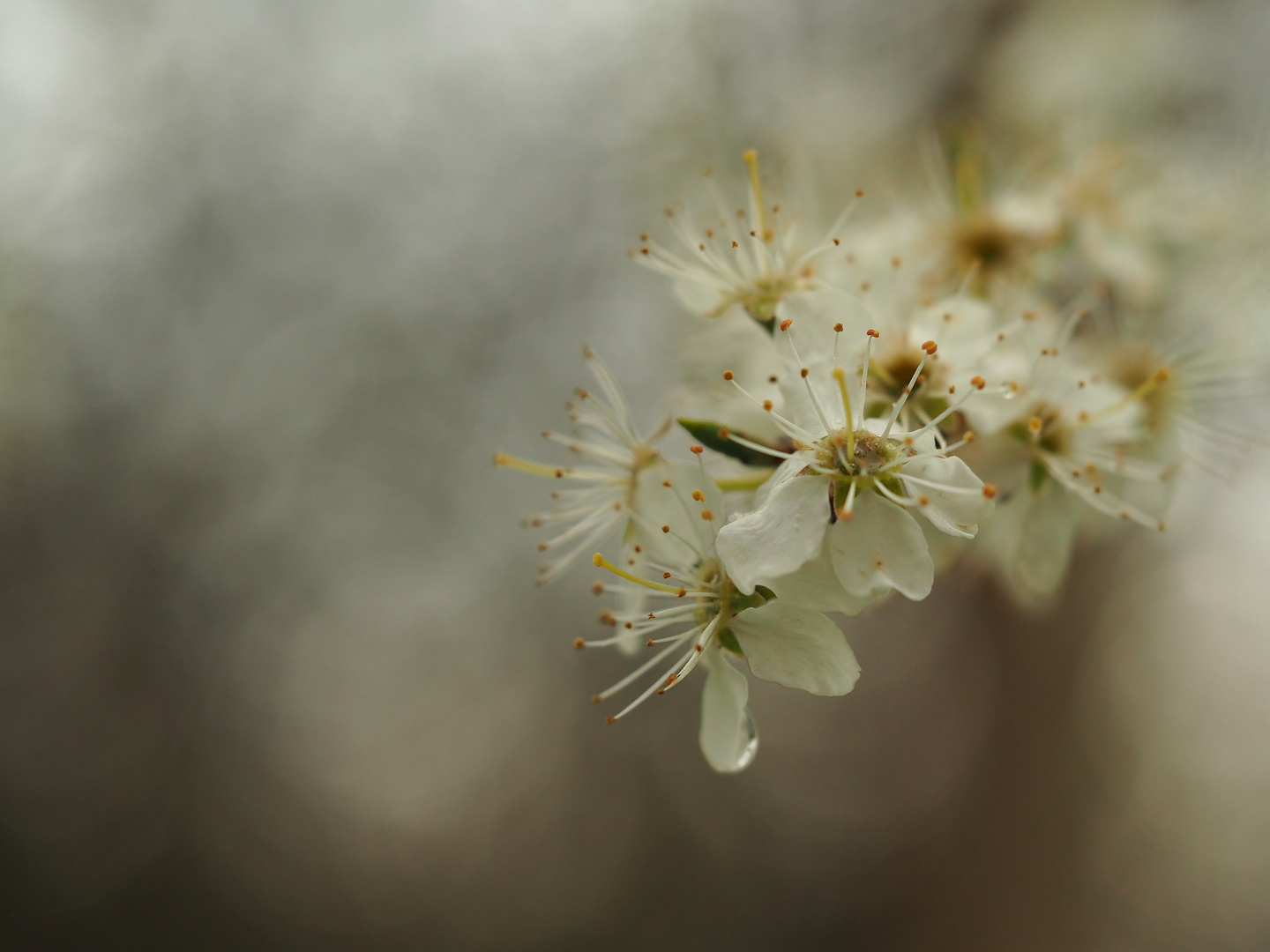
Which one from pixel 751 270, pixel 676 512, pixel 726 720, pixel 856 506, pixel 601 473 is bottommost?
pixel 726 720

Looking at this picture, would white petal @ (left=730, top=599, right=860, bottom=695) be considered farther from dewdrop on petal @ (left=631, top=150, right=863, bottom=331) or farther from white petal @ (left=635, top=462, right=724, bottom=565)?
dewdrop on petal @ (left=631, top=150, right=863, bottom=331)

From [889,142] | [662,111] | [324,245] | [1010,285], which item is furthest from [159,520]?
[1010,285]

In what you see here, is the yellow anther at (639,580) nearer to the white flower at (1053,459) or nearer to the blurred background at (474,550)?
the white flower at (1053,459)

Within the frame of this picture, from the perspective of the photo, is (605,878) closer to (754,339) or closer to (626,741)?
(626,741)

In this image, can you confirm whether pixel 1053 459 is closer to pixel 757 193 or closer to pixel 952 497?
pixel 952 497

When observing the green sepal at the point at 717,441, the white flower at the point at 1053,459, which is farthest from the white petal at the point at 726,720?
the white flower at the point at 1053,459

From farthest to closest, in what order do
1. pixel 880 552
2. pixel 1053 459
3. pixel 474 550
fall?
pixel 474 550
pixel 1053 459
pixel 880 552

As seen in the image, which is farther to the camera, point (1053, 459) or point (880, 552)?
point (1053, 459)

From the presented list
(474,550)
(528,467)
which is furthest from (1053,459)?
(474,550)
